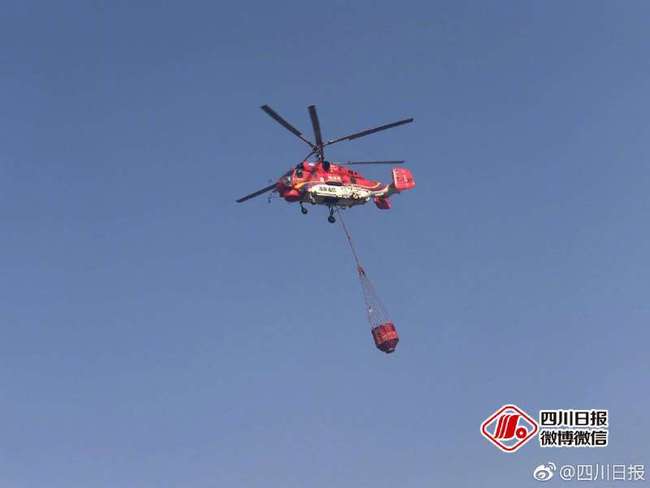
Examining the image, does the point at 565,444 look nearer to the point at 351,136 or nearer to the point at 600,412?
the point at 600,412

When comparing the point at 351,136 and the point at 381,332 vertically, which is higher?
the point at 351,136

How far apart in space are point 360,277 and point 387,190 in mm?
12291

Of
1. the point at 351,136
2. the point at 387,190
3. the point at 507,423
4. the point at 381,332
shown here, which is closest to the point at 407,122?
the point at 351,136

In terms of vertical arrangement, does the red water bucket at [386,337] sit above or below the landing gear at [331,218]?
below

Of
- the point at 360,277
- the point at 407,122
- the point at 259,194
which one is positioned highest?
the point at 407,122

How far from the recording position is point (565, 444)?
81.6 meters

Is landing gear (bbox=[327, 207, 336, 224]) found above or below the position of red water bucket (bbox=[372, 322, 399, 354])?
above

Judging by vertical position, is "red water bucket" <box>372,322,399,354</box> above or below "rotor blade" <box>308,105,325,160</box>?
below

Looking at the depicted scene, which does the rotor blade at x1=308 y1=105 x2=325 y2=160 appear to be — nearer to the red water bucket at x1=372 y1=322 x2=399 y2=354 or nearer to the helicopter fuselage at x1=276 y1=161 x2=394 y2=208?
the helicopter fuselage at x1=276 y1=161 x2=394 y2=208

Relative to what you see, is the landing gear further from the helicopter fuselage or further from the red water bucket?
the red water bucket

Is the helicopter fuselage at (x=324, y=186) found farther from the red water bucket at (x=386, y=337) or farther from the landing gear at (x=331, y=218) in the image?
the red water bucket at (x=386, y=337)

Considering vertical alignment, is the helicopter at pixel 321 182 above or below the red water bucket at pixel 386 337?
above

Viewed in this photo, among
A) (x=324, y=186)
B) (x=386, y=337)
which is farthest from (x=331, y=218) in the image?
(x=386, y=337)

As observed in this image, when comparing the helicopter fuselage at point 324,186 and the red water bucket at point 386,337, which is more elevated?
the helicopter fuselage at point 324,186
